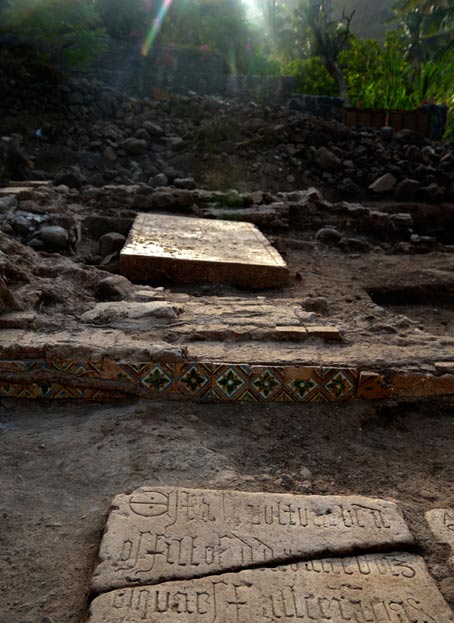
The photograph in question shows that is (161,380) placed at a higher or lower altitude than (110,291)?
lower

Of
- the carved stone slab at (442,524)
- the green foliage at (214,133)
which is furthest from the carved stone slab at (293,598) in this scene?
the green foliage at (214,133)

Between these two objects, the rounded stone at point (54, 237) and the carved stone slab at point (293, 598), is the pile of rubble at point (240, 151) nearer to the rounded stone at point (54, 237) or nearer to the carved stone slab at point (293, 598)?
the rounded stone at point (54, 237)

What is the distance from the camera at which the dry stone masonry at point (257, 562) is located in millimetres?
1469

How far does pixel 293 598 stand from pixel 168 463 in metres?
0.75

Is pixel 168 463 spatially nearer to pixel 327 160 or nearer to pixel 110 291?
pixel 110 291

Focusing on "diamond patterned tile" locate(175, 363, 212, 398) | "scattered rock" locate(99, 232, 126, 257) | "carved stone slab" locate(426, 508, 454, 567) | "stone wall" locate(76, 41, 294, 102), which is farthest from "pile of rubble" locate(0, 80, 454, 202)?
"carved stone slab" locate(426, 508, 454, 567)

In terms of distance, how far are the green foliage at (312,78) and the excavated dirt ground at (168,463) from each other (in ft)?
57.9

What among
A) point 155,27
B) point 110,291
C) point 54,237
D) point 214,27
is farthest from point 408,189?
point 214,27

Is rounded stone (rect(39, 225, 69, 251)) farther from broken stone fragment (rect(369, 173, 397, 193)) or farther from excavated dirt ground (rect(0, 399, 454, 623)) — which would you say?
broken stone fragment (rect(369, 173, 397, 193))

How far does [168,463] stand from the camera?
2115 mm

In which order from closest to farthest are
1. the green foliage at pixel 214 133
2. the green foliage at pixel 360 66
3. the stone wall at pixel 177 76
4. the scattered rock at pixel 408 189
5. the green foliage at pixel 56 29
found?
the scattered rock at pixel 408 189
the green foliage at pixel 214 133
the green foliage at pixel 56 29
the stone wall at pixel 177 76
the green foliage at pixel 360 66

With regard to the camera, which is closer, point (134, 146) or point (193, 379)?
point (193, 379)

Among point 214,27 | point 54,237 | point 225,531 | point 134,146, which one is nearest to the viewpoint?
point 225,531

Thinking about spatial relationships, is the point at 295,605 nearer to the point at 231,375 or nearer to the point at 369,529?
the point at 369,529
